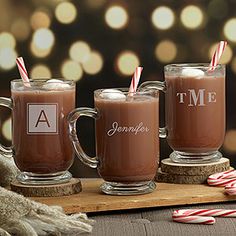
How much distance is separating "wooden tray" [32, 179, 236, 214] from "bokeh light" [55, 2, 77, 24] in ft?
2.51

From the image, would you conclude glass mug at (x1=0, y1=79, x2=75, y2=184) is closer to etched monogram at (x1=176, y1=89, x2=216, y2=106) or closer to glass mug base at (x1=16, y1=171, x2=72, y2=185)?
glass mug base at (x1=16, y1=171, x2=72, y2=185)

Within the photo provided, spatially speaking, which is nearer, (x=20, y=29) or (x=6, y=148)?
(x=6, y=148)

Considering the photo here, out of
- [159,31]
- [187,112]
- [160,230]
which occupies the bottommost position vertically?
[160,230]

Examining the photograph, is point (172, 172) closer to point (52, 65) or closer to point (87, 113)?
point (87, 113)

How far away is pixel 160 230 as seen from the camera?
4.50 feet

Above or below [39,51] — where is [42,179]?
below

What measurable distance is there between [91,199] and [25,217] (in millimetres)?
211

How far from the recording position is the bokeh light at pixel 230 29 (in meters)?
2.30

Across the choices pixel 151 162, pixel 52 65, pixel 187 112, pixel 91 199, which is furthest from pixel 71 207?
pixel 52 65

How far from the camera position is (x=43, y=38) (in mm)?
2271

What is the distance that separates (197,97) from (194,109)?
0.09 ft

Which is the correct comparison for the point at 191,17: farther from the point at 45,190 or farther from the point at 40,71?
the point at 45,190

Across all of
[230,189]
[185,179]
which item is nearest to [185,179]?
[185,179]

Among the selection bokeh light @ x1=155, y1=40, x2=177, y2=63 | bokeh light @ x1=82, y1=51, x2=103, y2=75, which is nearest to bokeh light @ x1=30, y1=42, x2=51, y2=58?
bokeh light @ x1=82, y1=51, x2=103, y2=75
